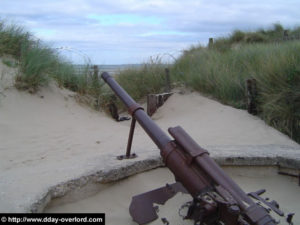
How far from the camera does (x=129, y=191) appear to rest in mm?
2893

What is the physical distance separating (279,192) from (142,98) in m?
5.81

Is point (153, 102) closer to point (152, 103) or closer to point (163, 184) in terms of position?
point (152, 103)

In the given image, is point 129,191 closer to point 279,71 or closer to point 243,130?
point 243,130

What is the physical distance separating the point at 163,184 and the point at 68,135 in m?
2.26

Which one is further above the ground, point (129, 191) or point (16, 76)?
point (16, 76)

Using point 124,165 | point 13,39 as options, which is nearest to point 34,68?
point 13,39

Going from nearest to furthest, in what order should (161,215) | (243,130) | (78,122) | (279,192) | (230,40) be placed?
(161,215), (279,192), (243,130), (78,122), (230,40)

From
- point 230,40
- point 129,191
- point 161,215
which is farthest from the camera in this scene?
point 230,40

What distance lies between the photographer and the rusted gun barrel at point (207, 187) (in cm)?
184

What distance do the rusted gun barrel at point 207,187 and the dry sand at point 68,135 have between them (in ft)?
2.59

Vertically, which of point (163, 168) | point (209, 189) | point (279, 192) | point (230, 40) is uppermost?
point (230, 40)

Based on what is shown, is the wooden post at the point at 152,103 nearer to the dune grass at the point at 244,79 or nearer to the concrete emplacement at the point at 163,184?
the dune grass at the point at 244,79

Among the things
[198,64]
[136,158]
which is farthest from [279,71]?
[136,158]

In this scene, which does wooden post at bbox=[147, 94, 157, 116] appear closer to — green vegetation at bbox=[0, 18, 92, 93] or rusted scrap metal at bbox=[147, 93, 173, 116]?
rusted scrap metal at bbox=[147, 93, 173, 116]
